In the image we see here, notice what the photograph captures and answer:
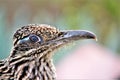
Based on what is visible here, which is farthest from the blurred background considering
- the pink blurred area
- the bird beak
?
the bird beak

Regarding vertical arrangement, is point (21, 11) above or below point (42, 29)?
above

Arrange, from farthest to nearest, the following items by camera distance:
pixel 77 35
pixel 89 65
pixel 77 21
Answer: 1. pixel 77 21
2. pixel 89 65
3. pixel 77 35

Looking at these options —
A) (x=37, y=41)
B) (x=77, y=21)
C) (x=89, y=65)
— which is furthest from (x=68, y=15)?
(x=37, y=41)

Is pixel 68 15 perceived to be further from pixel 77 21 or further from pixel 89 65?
pixel 89 65

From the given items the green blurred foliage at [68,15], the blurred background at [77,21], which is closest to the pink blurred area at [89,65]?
the blurred background at [77,21]

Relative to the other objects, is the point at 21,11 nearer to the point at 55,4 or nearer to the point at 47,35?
the point at 55,4

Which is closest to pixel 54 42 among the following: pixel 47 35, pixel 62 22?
pixel 47 35

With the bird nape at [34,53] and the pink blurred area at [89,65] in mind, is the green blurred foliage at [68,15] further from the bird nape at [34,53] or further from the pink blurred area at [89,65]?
the bird nape at [34,53]
